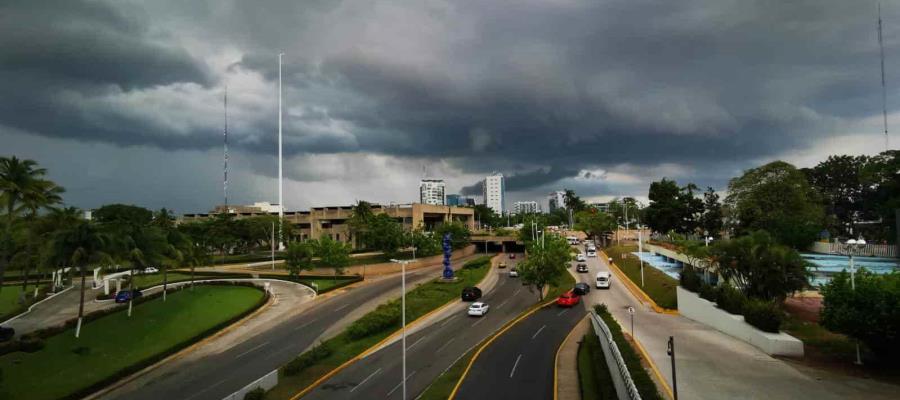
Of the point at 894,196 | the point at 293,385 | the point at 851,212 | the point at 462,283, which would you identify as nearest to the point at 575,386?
the point at 293,385

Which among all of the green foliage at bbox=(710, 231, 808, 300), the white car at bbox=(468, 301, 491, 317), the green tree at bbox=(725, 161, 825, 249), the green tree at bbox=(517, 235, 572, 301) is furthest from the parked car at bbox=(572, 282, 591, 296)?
the green tree at bbox=(725, 161, 825, 249)

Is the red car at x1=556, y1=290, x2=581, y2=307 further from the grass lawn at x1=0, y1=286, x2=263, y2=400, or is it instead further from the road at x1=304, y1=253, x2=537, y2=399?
the grass lawn at x1=0, y1=286, x2=263, y2=400

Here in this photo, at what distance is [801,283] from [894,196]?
172 ft

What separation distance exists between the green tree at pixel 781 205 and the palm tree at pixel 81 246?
80594 mm

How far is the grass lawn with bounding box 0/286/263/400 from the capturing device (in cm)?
3634

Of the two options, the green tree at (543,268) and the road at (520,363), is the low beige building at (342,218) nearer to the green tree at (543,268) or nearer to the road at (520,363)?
the green tree at (543,268)

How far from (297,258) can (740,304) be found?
204 feet

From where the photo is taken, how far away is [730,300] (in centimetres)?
3756

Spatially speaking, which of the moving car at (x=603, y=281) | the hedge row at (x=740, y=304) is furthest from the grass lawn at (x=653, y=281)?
the hedge row at (x=740, y=304)

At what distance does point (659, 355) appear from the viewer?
30750mm

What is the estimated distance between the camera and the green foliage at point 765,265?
3831 cm

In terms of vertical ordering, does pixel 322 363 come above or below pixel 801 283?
below

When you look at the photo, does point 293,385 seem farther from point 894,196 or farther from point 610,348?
point 894,196

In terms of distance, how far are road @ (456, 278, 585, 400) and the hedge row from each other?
1166 cm
